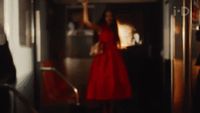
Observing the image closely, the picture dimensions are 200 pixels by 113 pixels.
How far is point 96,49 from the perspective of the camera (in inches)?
103

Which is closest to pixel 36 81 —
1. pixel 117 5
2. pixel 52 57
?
pixel 52 57

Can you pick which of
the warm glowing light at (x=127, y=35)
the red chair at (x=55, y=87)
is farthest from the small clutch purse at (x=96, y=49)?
the red chair at (x=55, y=87)

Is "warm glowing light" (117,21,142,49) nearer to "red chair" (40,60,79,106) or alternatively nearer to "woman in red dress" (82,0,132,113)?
"woman in red dress" (82,0,132,113)

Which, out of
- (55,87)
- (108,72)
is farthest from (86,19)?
(55,87)

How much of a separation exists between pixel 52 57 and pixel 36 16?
0.26 meters

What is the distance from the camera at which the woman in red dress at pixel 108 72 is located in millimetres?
2598

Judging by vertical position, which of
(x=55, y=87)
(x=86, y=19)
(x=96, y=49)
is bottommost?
(x=55, y=87)

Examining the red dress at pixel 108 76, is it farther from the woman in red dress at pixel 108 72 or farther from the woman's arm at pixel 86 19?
the woman's arm at pixel 86 19

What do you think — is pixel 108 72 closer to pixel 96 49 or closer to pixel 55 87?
pixel 96 49

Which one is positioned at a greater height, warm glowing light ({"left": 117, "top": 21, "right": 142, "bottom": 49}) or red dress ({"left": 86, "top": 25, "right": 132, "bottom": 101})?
warm glowing light ({"left": 117, "top": 21, "right": 142, "bottom": 49})

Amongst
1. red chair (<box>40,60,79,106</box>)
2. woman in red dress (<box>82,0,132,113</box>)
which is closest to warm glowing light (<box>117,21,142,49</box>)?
woman in red dress (<box>82,0,132,113</box>)

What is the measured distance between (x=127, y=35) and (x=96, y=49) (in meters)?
0.20

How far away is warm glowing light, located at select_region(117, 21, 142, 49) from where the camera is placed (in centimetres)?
260

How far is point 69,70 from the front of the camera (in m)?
2.64
